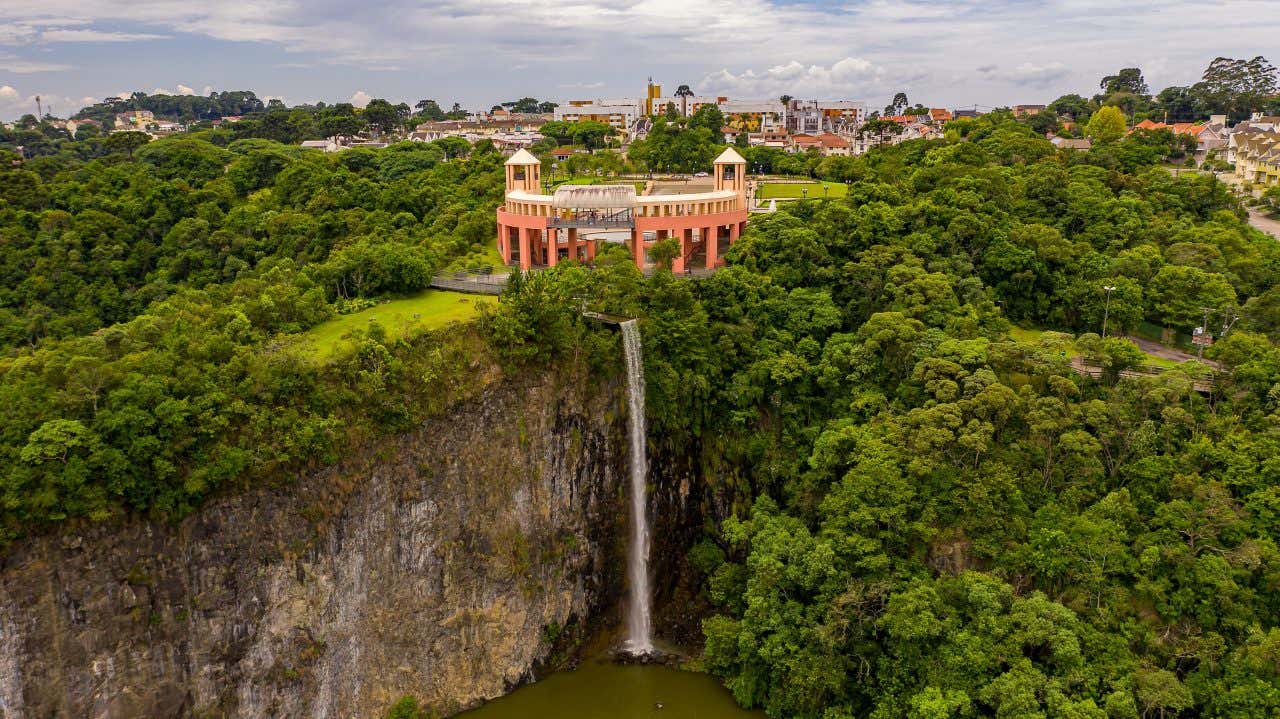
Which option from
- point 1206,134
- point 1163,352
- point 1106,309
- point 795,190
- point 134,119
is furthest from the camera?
point 134,119

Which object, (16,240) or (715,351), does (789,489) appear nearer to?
(715,351)

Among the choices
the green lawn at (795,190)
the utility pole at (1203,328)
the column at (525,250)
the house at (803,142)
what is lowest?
the utility pole at (1203,328)

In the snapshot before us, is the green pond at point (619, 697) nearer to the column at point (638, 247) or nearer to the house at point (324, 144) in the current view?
the column at point (638, 247)

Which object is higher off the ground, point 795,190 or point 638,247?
point 795,190

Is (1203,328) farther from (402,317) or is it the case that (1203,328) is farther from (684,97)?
(684,97)

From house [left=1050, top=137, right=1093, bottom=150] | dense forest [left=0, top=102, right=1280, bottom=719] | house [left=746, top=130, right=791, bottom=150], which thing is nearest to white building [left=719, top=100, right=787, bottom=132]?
house [left=746, top=130, right=791, bottom=150]

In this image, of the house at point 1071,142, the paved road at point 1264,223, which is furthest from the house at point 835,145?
the paved road at point 1264,223

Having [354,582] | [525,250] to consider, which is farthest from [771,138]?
[354,582]
